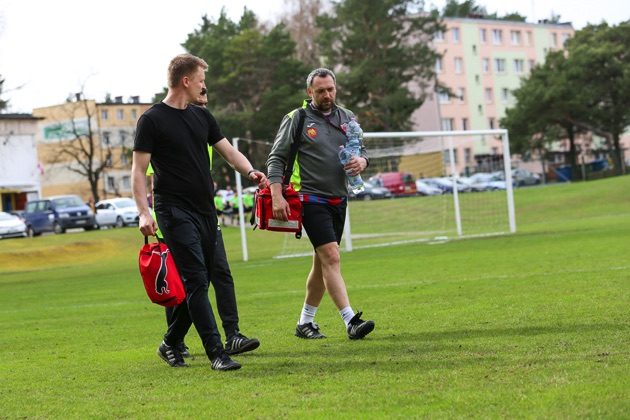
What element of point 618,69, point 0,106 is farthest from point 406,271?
point 618,69

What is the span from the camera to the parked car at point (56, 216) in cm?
5669

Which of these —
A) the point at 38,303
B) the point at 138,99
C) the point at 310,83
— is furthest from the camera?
the point at 138,99

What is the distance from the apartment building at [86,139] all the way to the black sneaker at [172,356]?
104 meters

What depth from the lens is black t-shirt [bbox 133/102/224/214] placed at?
26.1 ft

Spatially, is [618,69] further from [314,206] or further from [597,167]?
[314,206]

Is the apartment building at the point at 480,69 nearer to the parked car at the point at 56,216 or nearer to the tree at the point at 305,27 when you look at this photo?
the tree at the point at 305,27

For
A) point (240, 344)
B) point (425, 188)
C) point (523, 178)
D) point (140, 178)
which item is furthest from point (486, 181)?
point (523, 178)

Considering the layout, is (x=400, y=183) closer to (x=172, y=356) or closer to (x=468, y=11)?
(x=172, y=356)

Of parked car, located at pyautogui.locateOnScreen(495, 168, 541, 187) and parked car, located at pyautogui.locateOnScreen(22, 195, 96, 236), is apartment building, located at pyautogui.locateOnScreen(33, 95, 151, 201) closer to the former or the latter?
parked car, located at pyautogui.locateOnScreen(495, 168, 541, 187)

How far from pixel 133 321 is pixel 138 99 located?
117726 mm

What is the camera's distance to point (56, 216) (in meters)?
57.7

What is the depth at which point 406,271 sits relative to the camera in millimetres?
17969

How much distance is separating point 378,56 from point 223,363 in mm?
73526

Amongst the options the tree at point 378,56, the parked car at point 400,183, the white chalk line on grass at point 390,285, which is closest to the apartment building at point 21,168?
the tree at point 378,56
